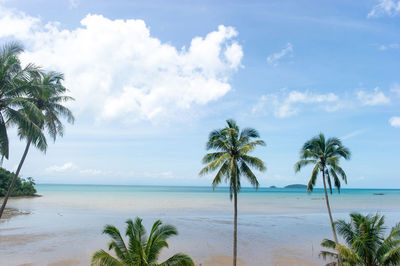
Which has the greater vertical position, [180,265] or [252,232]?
[180,265]

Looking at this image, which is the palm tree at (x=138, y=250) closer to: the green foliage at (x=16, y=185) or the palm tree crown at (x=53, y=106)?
the palm tree crown at (x=53, y=106)

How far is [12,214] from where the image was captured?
51.1 m

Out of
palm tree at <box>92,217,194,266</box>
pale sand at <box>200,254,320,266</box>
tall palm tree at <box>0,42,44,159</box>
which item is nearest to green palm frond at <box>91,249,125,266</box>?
palm tree at <box>92,217,194,266</box>

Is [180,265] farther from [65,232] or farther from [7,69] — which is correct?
[65,232]

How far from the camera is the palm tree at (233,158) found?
60.1 feet

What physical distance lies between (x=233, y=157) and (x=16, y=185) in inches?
4201

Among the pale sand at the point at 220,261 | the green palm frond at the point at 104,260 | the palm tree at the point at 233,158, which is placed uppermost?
the palm tree at the point at 233,158

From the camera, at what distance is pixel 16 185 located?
3873 inches

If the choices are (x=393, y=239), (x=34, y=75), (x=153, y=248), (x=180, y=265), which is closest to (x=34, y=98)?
(x=34, y=75)

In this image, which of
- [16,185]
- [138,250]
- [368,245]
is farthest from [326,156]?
[16,185]

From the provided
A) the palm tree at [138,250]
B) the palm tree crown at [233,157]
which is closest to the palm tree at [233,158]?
the palm tree crown at [233,157]

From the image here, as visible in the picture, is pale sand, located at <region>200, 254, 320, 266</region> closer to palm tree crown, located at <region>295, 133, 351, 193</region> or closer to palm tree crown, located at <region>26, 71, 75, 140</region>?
palm tree crown, located at <region>295, 133, 351, 193</region>

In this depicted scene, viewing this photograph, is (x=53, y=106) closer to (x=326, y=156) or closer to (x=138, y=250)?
(x=138, y=250)

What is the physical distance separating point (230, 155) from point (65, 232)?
1199 inches
